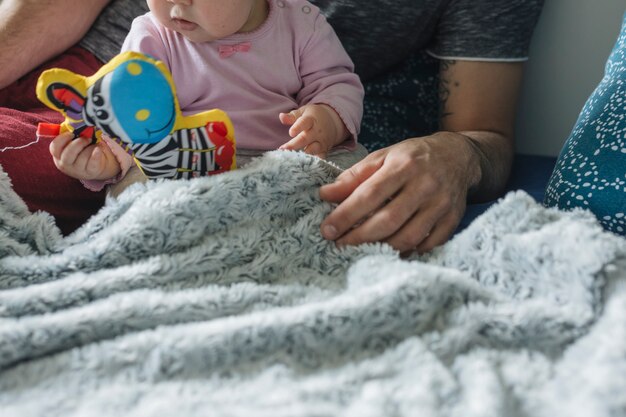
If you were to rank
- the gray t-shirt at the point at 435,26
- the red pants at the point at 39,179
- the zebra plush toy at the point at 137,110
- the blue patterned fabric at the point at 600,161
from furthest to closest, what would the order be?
the gray t-shirt at the point at 435,26
the red pants at the point at 39,179
the blue patterned fabric at the point at 600,161
the zebra plush toy at the point at 137,110

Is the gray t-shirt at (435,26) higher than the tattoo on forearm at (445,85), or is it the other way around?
the gray t-shirt at (435,26)

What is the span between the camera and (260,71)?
0.97 metres

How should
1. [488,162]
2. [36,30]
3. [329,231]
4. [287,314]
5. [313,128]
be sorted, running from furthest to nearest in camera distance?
[36,30]
[488,162]
[313,128]
[329,231]
[287,314]

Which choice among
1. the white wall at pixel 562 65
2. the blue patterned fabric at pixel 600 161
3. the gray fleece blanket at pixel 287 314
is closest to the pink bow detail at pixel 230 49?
the gray fleece blanket at pixel 287 314

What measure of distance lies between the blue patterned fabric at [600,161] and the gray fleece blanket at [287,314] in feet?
0.31

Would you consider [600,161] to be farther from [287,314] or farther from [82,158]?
[82,158]

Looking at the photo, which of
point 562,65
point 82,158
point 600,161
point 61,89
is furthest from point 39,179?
point 562,65

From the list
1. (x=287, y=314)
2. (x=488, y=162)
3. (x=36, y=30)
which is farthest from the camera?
(x=36, y=30)

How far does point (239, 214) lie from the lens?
2.44ft

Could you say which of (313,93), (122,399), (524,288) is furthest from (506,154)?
(122,399)

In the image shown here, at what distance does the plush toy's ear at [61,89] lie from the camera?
69 centimetres

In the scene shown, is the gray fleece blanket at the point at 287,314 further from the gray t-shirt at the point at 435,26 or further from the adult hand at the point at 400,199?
the gray t-shirt at the point at 435,26

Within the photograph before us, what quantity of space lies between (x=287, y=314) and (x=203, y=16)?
458 mm

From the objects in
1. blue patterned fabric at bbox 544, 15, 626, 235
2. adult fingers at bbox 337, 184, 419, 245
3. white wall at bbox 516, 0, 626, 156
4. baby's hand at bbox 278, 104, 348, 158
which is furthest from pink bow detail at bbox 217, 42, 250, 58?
white wall at bbox 516, 0, 626, 156
